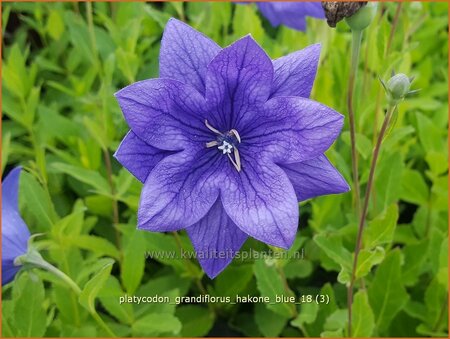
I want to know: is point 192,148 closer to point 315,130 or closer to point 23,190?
point 315,130

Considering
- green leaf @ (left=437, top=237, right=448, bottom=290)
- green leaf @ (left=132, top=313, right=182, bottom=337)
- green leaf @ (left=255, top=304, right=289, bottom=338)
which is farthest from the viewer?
green leaf @ (left=255, top=304, right=289, bottom=338)

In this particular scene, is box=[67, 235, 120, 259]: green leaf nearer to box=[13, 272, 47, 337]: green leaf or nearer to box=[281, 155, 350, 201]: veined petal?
box=[13, 272, 47, 337]: green leaf

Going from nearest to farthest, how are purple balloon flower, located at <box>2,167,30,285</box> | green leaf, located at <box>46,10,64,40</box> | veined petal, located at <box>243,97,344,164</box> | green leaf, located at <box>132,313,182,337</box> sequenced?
veined petal, located at <box>243,97,344,164</box>, purple balloon flower, located at <box>2,167,30,285</box>, green leaf, located at <box>132,313,182,337</box>, green leaf, located at <box>46,10,64,40</box>

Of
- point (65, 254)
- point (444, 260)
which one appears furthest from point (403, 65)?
point (65, 254)

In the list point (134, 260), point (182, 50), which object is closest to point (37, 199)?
point (134, 260)

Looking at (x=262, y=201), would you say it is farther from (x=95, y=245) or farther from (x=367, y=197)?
(x=95, y=245)

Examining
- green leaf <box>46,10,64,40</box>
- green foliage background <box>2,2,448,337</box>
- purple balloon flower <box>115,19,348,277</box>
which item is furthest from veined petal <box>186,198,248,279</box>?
green leaf <box>46,10,64,40</box>
